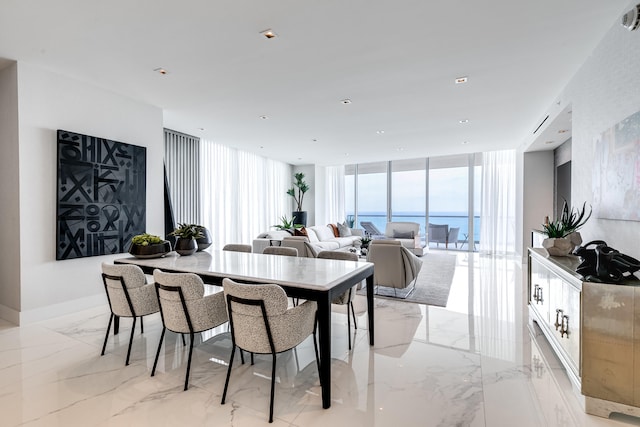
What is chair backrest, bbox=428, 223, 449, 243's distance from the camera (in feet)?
29.7

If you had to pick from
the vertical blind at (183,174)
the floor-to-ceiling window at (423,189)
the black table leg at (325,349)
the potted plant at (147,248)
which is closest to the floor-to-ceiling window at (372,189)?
the floor-to-ceiling window at (423,189)

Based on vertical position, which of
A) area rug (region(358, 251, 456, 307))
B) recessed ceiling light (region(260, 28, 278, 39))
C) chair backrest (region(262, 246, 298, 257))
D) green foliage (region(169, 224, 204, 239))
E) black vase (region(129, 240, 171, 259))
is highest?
recessed ceiling light (region(260, 28, 278, 39))

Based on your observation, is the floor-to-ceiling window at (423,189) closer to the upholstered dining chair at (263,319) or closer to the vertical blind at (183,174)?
the vertical blind at (183,174)

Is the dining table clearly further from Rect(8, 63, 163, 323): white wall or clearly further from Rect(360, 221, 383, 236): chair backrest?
Rect(360, 221, 383, 236): chair backrest

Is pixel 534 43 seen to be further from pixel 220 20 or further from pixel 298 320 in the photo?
pixel 298 320

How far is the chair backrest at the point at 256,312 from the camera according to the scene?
1.84 metres

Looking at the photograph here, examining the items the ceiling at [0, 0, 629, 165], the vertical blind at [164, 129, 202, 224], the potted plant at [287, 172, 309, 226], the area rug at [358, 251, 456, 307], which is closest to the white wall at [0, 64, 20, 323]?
the ceiling at [0, 0, 629, 165]

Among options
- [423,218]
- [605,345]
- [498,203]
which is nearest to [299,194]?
[423,218]

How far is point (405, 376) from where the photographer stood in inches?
90.2

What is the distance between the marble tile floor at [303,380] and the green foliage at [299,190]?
23.0 feet

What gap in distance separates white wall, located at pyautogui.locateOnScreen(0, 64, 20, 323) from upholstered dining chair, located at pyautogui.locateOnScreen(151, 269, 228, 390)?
2.36m

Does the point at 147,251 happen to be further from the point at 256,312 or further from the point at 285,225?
the point at 285,225

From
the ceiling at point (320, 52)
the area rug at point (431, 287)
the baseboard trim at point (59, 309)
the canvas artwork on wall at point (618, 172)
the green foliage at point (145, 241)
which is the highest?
the ceiling at point (320, 52)

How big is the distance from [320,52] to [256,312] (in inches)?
98.1
